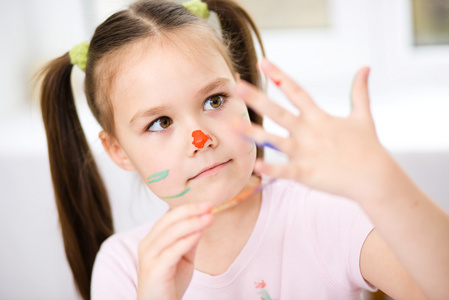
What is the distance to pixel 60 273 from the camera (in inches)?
55.1

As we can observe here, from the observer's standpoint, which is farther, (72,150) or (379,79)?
(379,79)

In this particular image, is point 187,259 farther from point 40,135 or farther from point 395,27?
point 395,27

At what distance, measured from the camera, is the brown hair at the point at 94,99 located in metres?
0.84

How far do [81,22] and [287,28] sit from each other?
0.70 meters

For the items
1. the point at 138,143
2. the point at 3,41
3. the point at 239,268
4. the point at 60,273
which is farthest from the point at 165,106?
the point at 3,41

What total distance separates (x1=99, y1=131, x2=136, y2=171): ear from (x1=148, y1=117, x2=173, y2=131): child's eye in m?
0.14

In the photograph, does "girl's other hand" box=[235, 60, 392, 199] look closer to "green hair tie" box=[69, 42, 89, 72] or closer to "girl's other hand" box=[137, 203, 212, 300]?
"girl's other hand" box=[137, 203, 212, 300]

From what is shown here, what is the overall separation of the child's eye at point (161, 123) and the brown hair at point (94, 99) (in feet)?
0.36

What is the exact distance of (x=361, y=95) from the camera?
56 centimetres

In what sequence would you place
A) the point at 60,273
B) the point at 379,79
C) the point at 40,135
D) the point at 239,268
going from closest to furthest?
the point at 239,268 < the point at 60,273 < the point at 40,135 < the point at 379,79

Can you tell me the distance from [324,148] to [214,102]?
31 centimetres

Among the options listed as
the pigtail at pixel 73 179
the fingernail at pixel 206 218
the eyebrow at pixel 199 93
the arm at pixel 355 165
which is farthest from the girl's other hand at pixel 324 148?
the pigtail at pixel 73 179

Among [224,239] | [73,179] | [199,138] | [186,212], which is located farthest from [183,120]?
[73,179]

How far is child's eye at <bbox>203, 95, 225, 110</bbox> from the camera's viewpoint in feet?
2.61
